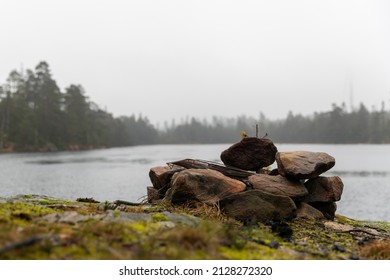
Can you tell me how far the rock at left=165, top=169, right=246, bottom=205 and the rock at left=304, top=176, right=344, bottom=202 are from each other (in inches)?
106

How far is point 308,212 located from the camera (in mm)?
8977

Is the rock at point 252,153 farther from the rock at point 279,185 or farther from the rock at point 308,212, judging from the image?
the rock at point 308,212

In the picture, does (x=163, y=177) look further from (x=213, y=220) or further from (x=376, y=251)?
(x=376, y=251)

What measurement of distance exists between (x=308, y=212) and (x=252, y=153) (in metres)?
2.34

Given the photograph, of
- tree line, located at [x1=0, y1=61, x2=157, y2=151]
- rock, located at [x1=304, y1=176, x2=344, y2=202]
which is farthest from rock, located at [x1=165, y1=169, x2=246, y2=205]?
tree line, located at [x1=0, y1=61, x2=157, y2=151]

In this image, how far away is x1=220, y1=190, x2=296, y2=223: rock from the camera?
304 inches

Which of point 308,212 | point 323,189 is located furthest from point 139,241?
point 323,189

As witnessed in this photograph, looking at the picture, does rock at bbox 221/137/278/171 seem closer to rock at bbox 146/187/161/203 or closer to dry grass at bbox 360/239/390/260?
rock at bbox 146/187/161/203

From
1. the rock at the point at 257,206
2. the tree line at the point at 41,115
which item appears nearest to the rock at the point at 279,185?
the rock at the point at 257,206

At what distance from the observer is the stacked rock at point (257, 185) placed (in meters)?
7.91

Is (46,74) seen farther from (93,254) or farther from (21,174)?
(93,254)

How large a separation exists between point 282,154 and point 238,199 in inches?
91.3

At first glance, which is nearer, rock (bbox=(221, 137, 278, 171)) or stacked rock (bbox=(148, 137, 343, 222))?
stacked rock (bbox=(148, 137, 343, 222))
